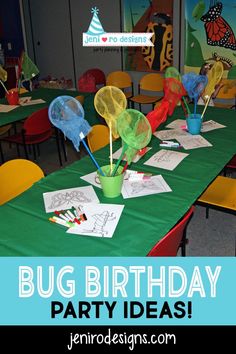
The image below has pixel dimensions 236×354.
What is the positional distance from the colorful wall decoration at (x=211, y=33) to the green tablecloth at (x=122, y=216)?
2.90 metres

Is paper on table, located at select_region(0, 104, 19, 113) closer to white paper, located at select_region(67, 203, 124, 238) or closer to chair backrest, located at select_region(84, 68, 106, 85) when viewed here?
chair backrest, located at select_region(84, 68, 106, 85)

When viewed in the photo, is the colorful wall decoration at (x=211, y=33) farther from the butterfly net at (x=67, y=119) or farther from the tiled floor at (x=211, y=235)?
the butterfly net at (x=67, y=119)

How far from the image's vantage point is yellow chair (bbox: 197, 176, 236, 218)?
2.21 meters

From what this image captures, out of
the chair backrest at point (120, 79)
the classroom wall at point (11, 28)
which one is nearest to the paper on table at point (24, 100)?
the chair backrest at point (120, 79)

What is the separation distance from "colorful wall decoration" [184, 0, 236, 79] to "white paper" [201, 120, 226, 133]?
6.42 ft

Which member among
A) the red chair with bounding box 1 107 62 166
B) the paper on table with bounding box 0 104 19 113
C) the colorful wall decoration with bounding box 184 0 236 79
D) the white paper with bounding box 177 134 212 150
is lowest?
the red chair with bounding box 1 107 62 166

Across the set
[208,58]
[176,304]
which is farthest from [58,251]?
[208,58]

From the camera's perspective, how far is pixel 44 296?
1346 mm

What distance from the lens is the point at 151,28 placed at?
201 inches

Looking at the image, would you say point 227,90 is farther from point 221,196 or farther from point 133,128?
point 133,128

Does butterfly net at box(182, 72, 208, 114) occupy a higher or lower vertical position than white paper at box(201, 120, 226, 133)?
higher

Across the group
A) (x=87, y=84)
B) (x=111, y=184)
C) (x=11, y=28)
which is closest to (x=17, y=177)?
(x=111, y=184)

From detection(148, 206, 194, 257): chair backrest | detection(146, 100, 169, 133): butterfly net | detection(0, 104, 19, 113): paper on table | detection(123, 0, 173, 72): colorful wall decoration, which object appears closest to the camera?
detection(148, 206, 194, 257): chair backrest

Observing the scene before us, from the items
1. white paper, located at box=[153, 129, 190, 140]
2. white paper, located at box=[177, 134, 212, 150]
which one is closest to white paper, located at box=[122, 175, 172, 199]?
white paper, located at box=[177, 134, 212, 150]
